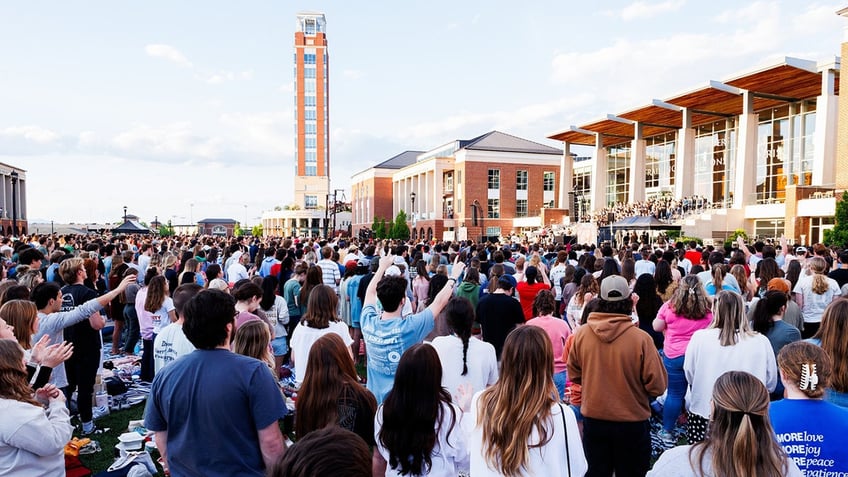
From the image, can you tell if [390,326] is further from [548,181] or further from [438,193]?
[438,193]

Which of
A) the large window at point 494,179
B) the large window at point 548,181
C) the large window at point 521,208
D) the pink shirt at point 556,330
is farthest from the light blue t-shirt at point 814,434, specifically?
the large window at point 548,181

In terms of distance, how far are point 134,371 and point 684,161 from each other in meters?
36.9

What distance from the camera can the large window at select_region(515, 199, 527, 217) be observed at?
202ft

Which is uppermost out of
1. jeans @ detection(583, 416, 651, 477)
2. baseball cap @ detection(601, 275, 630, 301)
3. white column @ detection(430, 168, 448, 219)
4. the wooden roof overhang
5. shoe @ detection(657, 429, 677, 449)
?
the wooden roof overhang

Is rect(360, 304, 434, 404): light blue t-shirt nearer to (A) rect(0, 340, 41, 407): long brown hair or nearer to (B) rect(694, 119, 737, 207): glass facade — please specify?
(A) rect(0, 340, 41, 407): long brown hair

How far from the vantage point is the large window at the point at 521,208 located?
6156 cm

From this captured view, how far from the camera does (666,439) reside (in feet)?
20.1

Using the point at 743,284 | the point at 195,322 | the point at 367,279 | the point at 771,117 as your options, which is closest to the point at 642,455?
the point at 195,322

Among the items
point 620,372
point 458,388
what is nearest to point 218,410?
point 458,388

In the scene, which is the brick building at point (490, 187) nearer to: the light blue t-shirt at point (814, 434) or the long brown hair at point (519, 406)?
the light blue t-shirt at point (814, 434)

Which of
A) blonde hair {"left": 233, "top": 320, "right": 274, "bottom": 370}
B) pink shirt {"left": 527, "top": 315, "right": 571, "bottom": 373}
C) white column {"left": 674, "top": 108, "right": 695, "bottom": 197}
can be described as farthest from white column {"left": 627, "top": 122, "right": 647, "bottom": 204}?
blonde hair {"left": 233, "top": 320, "right": 274, "bottom": 370}

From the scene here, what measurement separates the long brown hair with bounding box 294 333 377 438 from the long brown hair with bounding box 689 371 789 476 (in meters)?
1.85

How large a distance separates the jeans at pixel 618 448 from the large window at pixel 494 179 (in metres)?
57.3

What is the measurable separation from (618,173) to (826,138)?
20.8 metres
